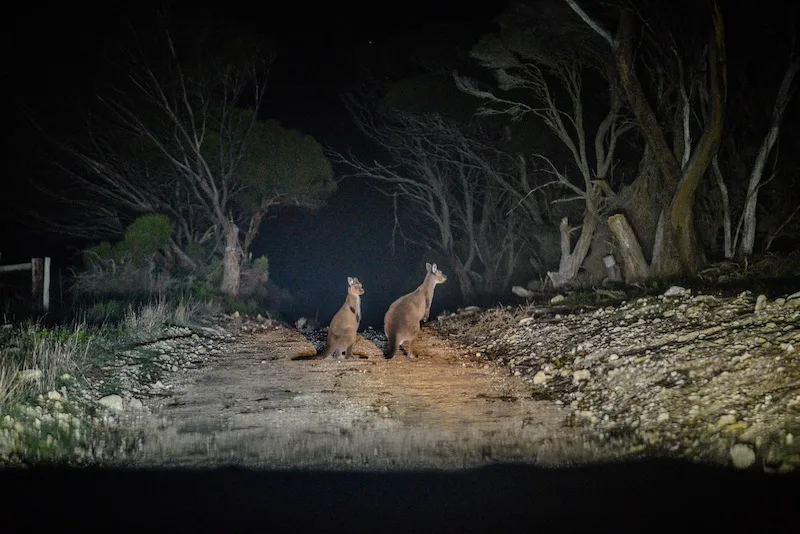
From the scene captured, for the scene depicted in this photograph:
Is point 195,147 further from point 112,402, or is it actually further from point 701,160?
point 112,402

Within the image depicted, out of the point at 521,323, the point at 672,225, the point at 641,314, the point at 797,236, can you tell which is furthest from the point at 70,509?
the point at 797,236

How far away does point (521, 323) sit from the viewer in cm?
1342

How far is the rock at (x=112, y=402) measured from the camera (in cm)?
821

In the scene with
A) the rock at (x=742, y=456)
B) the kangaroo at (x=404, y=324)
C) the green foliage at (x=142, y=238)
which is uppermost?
the green foliage at (x=142, y=238)

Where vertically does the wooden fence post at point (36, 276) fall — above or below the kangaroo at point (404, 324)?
above

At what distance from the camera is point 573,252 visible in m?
20.3

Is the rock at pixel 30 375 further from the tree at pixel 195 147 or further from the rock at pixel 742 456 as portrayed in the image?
the tree at pixel 195 147

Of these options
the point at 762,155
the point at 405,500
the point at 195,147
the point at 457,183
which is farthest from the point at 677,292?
the point at 457,183

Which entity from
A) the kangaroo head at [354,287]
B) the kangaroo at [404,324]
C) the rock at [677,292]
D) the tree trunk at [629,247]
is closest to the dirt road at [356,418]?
the kangaroo at [404,324]

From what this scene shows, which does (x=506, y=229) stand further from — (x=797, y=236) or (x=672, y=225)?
(x=672, y=225)

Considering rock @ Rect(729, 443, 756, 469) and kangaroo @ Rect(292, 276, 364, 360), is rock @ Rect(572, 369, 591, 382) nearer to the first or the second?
rock @ Rect(729, 443, 756, 469)

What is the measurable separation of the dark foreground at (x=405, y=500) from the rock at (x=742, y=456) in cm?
13

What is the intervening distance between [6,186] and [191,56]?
8.17 metres

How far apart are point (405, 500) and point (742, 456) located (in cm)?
278
